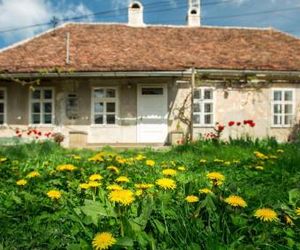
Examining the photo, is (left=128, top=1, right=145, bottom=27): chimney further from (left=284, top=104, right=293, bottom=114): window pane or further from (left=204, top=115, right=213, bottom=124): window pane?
(left=284, top=104, right=293, bottom=114): window pane

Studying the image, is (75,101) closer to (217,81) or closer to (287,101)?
(217,81)

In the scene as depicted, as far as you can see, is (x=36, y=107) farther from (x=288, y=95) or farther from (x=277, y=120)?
(x=288, y=95)

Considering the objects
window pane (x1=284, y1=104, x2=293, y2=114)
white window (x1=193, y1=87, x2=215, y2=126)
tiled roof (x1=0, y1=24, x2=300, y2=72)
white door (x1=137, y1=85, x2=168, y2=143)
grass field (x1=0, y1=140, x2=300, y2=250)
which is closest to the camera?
grass field (x1=0, y1=140, x2=300, y2=250)

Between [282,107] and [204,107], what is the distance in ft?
11.3

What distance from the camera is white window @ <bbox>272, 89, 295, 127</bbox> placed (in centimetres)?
1912

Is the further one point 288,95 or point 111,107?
point 288,95

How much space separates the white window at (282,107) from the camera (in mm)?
19125

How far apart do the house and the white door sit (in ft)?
0.14

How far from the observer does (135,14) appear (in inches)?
888

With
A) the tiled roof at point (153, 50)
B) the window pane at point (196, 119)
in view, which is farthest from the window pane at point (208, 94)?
the tiled roof at point (153, 50)

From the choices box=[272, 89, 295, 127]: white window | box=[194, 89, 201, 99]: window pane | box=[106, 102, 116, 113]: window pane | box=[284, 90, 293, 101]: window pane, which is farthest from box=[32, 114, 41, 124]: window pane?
box=[284, 90, 293, 101]: window pane

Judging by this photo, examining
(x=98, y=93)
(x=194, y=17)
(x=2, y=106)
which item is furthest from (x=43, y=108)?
(x=194, y=17)

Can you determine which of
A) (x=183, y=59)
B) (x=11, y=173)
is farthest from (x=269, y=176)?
(x=183, y=59)

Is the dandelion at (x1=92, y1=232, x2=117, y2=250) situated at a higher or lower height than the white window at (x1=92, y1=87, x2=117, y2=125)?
lower
